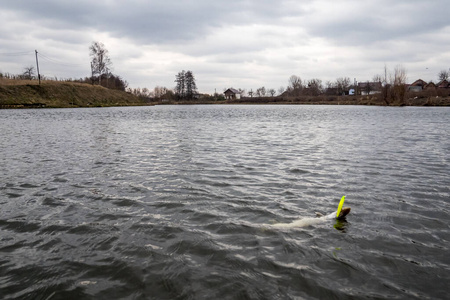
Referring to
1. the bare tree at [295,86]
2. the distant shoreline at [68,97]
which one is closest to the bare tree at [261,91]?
the bare tree at [295,86]

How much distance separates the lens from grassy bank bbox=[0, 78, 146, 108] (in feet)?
194

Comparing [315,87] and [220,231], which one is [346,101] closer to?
[315,87]

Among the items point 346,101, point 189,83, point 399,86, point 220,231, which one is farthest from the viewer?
point 189,83

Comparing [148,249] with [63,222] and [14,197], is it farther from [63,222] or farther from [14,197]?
[14,197]

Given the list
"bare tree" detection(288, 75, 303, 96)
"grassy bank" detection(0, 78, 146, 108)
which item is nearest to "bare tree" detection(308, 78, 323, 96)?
"bare tree" detection(288, 75, 303, 96)

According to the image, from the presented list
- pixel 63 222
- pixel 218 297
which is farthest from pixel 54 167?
pixel 218 297

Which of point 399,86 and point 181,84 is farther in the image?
point 181,84

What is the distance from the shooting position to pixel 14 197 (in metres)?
6.97

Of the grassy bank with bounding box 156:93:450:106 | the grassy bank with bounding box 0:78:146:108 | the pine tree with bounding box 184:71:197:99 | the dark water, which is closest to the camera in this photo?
the dark water

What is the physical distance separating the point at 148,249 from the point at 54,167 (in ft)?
23.1

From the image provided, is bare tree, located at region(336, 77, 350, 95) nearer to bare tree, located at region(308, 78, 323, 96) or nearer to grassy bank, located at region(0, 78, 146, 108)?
bare tree, located at region(308, 78, 323, 96)

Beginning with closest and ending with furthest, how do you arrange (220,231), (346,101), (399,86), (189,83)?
(220,231)
(399,86)
(346,101)
(189,83)

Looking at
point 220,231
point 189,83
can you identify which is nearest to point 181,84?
point 189,83

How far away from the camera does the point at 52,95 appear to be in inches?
2657
